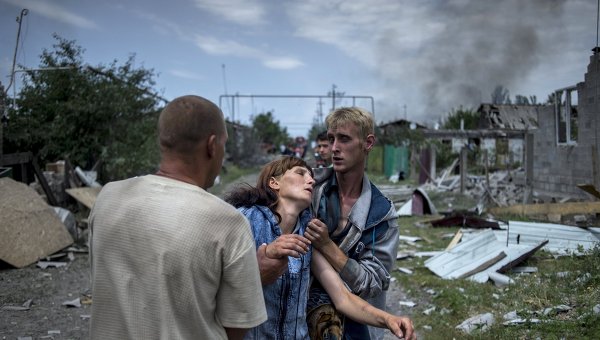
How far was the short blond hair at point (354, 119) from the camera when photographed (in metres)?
2.70

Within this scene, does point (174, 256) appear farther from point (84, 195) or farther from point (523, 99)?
point (523, 99)

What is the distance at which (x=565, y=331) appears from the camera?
459 centimetres

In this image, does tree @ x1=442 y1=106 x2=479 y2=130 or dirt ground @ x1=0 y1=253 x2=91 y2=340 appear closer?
dirt ground @ x1=0 y1=253 x2=91 y2=340

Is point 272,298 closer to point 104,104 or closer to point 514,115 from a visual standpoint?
point 104,104

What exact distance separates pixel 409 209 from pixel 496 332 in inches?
383

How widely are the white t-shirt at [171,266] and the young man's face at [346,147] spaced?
120 cm

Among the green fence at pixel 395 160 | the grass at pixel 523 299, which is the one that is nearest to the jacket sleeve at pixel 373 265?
the grass at pixel 523 299

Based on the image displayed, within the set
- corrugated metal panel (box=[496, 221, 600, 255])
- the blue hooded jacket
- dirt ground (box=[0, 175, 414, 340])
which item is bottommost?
dirt ground (box=[0, 175, 414, 340])

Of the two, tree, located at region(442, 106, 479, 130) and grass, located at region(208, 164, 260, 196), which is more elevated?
tree, located at region(442, 106, 479, 130)

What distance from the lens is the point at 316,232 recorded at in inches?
87.3

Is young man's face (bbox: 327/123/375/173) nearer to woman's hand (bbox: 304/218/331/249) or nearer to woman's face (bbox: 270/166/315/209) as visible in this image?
woman's face (bbox: 270/166/315/209)

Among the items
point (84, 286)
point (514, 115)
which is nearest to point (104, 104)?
point (84, 286)

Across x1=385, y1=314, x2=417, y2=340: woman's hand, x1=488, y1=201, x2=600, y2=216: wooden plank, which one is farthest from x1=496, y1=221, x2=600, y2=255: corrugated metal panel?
x1=385, y1=314, x2=417, y2=340: woman's hand

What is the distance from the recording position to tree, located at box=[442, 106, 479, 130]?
39.9 meters
